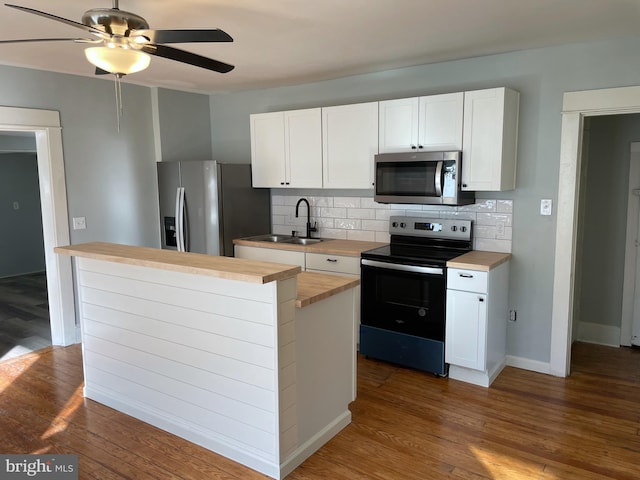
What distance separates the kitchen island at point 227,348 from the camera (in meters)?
2.37

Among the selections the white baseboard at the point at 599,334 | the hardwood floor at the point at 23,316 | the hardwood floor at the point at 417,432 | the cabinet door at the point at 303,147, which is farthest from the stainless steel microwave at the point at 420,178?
the hardwood floor at the point at 23,316

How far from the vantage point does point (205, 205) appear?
4.55 meters

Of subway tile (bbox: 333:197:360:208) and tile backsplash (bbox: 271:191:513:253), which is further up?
subway tile (bbox: 333:197:360:208)

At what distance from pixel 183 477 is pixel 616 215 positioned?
407 centimetres

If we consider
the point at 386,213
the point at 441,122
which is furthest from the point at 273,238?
the point at 441,122

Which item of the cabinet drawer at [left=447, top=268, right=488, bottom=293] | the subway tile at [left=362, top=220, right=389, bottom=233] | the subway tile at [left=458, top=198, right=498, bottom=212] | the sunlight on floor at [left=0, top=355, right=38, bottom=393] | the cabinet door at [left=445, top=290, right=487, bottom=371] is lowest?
the sunlight on floor at [left=0, top=355, right=38, bottom=393]

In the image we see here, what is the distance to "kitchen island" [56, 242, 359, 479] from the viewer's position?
93.4 inches

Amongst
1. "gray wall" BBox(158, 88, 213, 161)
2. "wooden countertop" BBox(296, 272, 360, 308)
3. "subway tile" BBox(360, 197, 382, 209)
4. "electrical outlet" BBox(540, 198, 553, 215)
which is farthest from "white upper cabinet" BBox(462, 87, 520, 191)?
"gray wall" BBox(158, 88, 213, 161)

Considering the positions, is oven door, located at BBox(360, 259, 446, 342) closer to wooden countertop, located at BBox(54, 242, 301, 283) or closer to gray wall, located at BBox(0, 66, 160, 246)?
wooden countertop, located at BBox(54, 242, 301, 283)

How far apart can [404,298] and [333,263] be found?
2.38 ft

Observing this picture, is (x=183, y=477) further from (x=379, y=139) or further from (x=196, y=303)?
(x=379, y=139)

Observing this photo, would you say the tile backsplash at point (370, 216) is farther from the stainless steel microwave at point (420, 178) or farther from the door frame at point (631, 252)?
the door frame at point (631, 252)

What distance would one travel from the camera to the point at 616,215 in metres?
4.29

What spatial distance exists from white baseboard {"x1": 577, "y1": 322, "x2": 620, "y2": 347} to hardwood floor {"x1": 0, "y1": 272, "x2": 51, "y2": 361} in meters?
4.96
